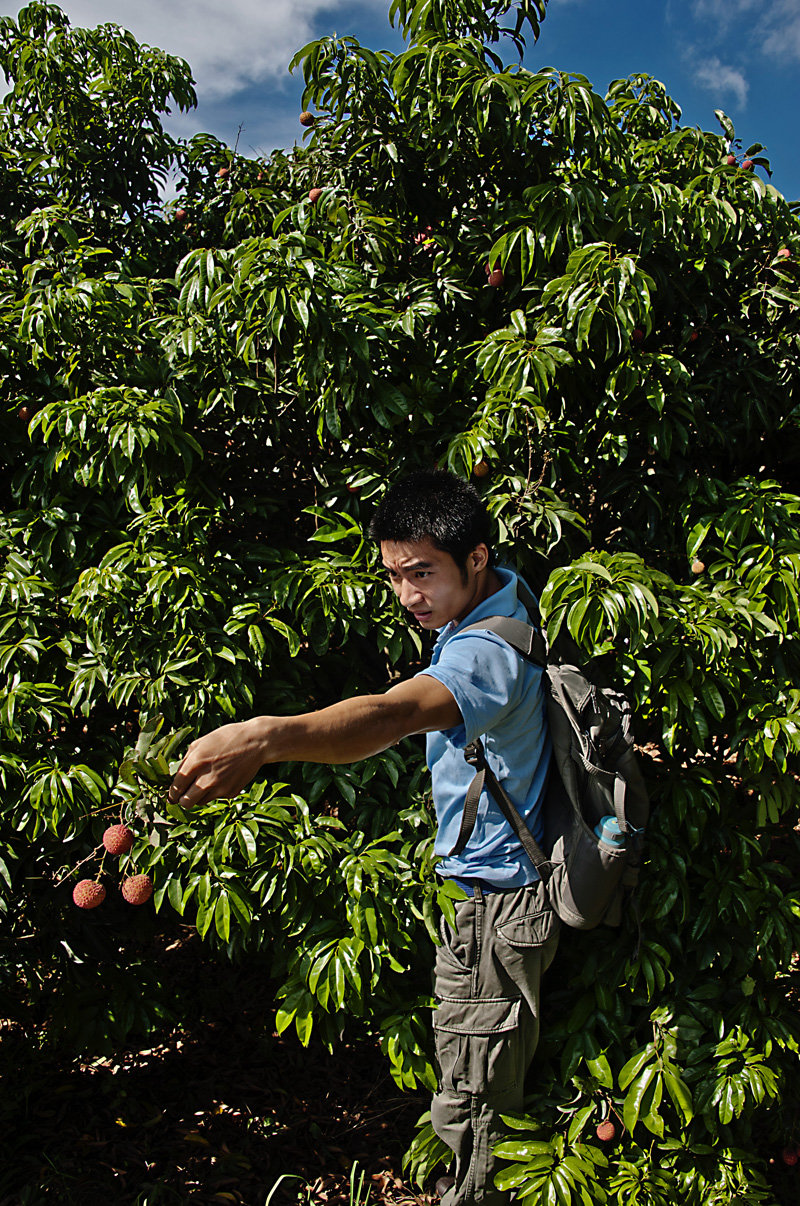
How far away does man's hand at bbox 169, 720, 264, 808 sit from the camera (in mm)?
1090

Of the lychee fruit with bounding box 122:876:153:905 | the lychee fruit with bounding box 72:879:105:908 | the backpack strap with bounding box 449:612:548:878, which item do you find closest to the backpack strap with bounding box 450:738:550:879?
the backpack strap with bounding box 449:612:548:878

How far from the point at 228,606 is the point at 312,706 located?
1.22 ft

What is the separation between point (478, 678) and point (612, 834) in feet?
1.72

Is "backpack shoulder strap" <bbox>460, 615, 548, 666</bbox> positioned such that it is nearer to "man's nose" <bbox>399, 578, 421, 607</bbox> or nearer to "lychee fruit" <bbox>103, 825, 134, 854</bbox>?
"man's nose" <bbox>399, 578, 421, 607</bbox>

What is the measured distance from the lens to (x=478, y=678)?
1.48 metres

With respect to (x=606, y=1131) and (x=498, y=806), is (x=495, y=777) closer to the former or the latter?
(x=498, y=806)

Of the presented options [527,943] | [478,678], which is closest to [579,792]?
[527,943]

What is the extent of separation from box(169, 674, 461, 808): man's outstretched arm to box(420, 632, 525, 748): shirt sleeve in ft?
0.10

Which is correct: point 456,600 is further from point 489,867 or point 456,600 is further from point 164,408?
point 164,408

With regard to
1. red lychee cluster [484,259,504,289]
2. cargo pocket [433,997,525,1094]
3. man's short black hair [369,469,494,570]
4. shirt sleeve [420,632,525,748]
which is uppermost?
red lychee cluster [484,259,504,289]

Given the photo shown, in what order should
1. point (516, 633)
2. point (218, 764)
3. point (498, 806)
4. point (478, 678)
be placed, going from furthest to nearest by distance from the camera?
point (498, 806) < point (516, 633) < point (478, 678) < point (218, 764)

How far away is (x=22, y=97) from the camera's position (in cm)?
336

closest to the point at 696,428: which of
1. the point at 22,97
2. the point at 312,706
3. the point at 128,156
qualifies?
the point at 312,706

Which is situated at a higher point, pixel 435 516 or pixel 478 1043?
pixel 435 516
